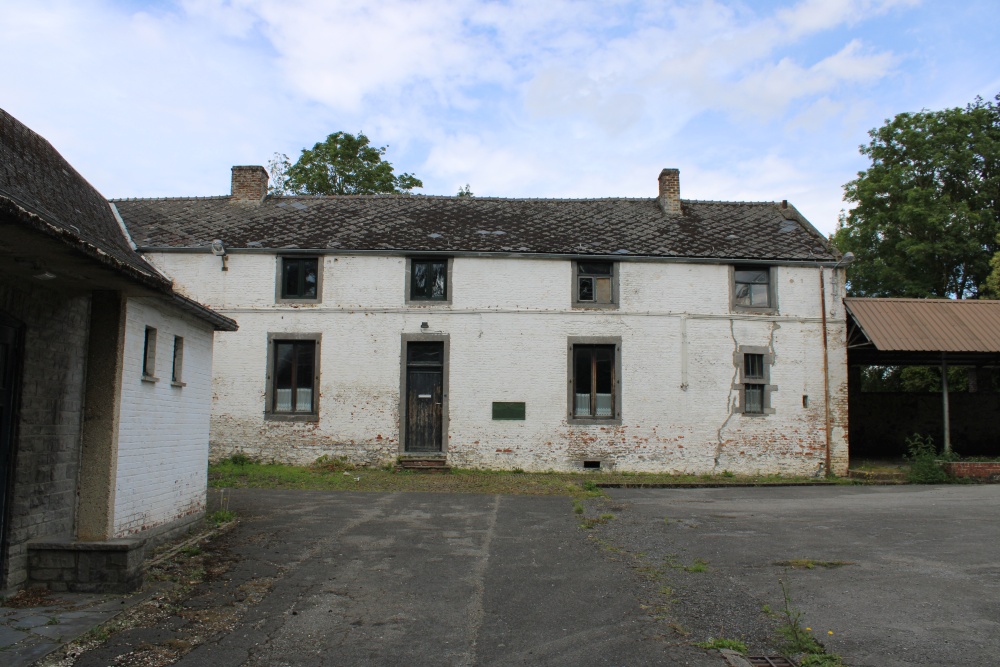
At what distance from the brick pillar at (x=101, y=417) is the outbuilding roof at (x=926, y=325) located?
1589cm

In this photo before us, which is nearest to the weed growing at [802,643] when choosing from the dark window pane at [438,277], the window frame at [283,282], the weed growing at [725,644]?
the weed growing at [725,644]

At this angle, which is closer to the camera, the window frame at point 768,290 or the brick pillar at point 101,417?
the brick pillar at point 101,417

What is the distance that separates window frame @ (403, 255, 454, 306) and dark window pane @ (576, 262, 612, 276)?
10.7ft

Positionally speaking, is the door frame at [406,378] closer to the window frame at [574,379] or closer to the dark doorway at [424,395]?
the dark doorway at [424,395]

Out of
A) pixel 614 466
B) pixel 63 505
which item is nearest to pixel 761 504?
pixel 614 466

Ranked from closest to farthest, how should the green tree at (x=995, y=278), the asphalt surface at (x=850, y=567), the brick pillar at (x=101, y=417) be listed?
the asphalt surface at (x=850, y=567), the brick pillar at (x=101, y=417), the green tree at (x=995, y=278)

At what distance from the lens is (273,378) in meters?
17.9

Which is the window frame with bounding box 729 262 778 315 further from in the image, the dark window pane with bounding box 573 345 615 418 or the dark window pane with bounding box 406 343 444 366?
the dark window pane with bounding box 406 343 444 366

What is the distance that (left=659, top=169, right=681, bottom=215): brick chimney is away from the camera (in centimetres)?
2077

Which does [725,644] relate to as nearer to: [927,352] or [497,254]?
[497,254]

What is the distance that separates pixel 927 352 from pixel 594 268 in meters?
8.81

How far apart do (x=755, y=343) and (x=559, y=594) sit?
13.4 meters

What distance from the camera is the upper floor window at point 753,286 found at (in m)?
18.7

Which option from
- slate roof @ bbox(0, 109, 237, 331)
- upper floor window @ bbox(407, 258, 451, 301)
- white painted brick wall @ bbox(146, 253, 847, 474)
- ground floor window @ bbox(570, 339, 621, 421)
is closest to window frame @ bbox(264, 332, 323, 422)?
white painted brick wall @ bbox(146, 253, 847, 474)
